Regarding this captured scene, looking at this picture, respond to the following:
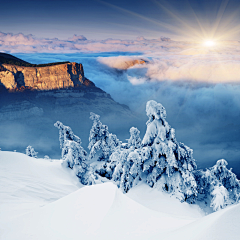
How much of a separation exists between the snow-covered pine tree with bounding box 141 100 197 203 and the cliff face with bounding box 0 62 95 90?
146060 millimetres

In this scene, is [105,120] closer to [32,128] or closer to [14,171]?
[32,128]

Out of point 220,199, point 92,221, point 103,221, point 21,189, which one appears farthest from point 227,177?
point 21,189

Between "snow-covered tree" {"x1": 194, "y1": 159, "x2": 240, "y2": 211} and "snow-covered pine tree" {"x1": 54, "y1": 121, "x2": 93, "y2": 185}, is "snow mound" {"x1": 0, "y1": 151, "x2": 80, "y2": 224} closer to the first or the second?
"snow-covered pine tree" {"x1": 54, "y1": 121, "x2": 93, "y2": 185}

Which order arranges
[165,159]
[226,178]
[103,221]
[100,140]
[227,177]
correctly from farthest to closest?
[100,140] < [226,178] < [227,177] < [165,159] < [103,221]

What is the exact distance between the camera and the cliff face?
5600 inches

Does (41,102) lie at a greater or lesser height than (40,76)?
lesser

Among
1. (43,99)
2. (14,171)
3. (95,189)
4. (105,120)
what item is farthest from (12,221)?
(105,120)

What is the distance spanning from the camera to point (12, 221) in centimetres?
470

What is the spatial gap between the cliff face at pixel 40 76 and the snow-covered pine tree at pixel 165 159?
14606cm

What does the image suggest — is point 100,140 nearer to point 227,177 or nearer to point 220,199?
point 227,177

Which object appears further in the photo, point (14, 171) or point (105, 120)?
point (105, 120)

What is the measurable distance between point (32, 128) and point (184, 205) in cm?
17673

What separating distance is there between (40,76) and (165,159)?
161899 mm

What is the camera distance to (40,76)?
14788cm
